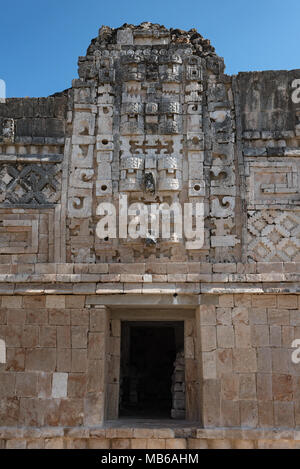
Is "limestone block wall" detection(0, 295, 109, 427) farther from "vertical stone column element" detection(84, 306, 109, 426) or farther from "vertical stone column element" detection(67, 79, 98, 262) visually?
"vertical stone column element" detection(67, 79, 98, 262)

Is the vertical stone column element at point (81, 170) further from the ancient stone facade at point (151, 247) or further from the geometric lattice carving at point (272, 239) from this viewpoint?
the geometric lattice carving at point (272, 239)

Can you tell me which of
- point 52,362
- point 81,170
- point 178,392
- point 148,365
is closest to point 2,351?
point 52,362

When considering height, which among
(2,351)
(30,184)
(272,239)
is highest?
(30,184)

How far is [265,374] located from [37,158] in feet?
16.8

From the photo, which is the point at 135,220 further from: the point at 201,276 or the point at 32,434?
the point at 32,434

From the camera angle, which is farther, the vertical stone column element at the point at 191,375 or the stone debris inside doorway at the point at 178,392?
the stone debris inside doorway at the point at 178,392

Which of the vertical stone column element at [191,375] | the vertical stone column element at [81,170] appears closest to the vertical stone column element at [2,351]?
the vertical stone column element at [81,170]

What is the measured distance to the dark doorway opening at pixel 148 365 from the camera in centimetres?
1071

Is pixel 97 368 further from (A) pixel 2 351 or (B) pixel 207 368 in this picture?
(B) pixel 207 368

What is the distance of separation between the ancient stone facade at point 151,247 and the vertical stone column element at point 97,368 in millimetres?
15

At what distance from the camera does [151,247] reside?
346 inches

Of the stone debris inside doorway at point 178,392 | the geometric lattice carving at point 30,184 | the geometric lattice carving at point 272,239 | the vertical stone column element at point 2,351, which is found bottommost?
the stone debris inside doorway at point 178,392

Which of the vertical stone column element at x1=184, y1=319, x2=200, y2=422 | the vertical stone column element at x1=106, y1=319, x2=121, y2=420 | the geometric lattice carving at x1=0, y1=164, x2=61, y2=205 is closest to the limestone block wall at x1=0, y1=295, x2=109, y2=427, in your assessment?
the vertical stone column element at x1=106, y1=319, x2=121, y2=420

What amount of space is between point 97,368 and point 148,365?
551cm
